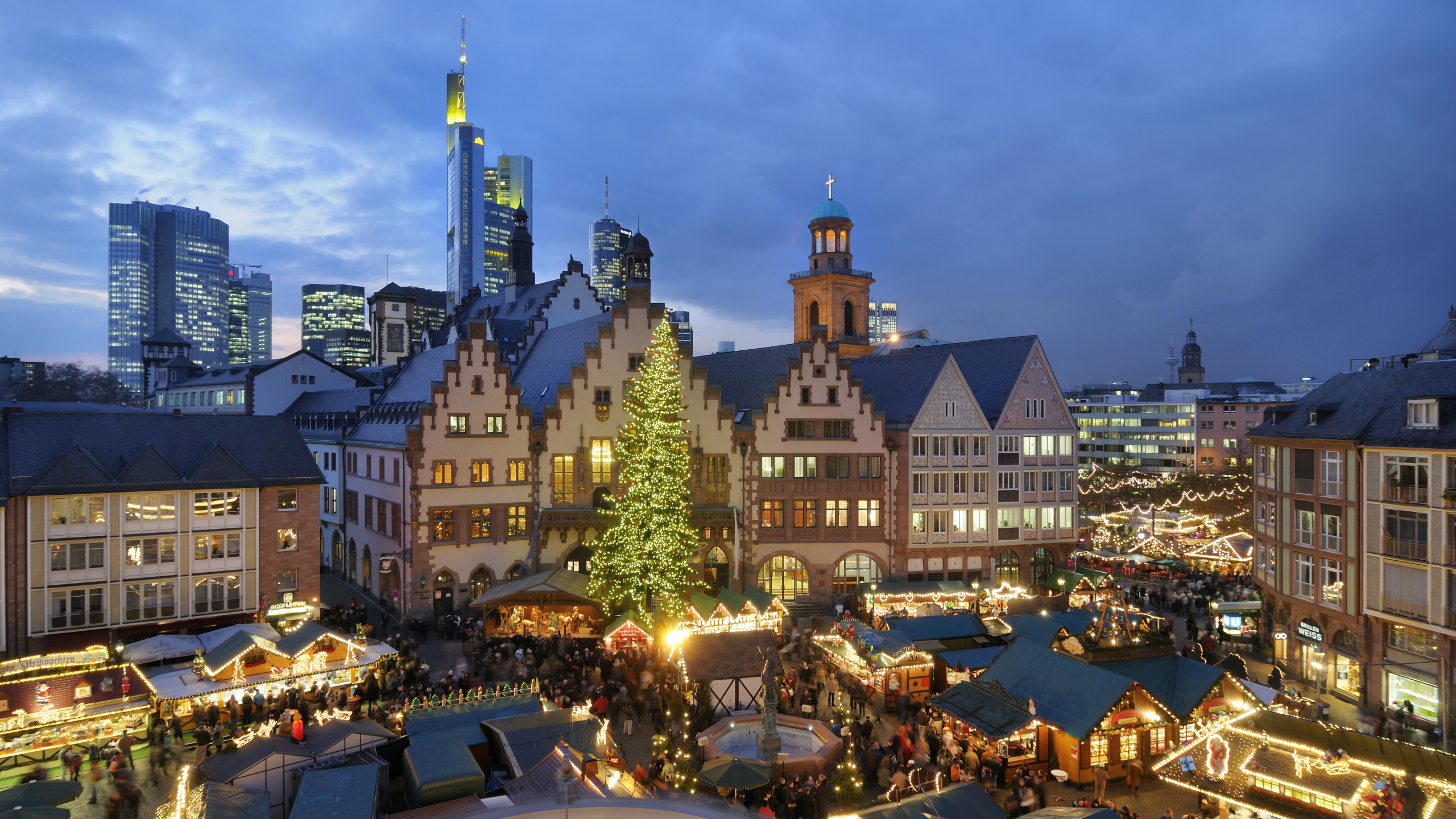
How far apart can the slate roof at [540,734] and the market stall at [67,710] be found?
1173 centimetres

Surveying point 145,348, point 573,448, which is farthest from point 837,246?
point 145,348

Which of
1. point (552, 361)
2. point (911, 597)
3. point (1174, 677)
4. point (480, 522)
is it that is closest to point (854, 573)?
point (911, 597)

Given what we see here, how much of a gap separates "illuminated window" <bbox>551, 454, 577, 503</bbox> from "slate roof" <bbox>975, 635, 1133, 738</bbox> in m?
24.7

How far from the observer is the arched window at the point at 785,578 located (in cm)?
4581

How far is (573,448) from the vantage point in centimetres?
4375

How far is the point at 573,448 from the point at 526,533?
16.4 ft

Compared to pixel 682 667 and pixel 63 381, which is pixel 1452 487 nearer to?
pixel 682 667

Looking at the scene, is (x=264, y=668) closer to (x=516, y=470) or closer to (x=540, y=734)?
(x=540, y=734)

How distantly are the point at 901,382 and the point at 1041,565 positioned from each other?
13.7 m

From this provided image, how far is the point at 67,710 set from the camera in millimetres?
23609

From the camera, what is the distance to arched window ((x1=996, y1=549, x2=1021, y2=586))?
48.3m

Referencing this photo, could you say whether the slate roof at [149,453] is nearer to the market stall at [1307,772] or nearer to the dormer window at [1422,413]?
the market stall at [1307,772]

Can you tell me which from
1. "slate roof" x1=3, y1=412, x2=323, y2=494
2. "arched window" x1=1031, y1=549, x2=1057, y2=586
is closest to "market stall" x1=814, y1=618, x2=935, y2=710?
"arched window" x1=1031, y1=549, x2=1057, y2=586

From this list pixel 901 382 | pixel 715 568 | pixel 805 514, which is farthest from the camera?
pixel 901 382
